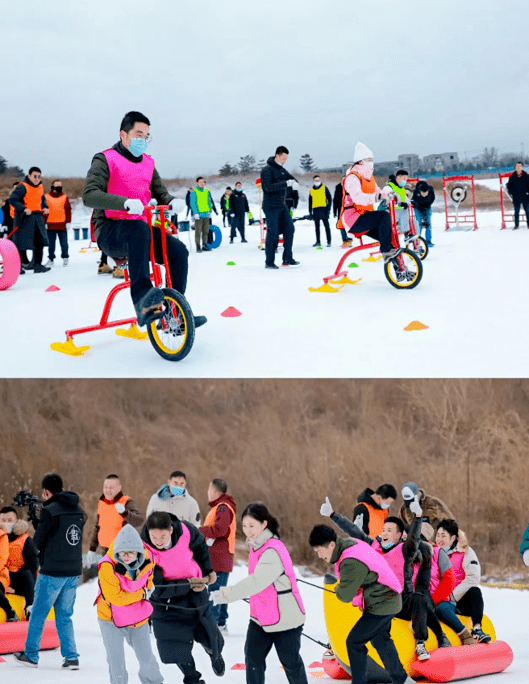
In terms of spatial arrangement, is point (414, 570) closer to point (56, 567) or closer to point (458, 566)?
point (458, 566)

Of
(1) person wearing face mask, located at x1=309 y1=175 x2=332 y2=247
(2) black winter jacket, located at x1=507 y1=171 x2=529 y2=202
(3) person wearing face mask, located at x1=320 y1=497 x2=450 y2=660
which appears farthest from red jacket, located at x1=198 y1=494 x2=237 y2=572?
(2) black winter jacket, located at x1=507 y1=171 x2=529 y2=202

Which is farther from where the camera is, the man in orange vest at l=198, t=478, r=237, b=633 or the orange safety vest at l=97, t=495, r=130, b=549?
the orange safety vest at l=97, t=495, r=130, b=549

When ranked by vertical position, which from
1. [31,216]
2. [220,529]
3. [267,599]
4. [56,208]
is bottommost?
[220,529]

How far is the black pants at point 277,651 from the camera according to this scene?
10.4ft

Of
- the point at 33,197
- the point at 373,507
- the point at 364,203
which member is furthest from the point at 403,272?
the point at 33,197

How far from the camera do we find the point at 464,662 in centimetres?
384

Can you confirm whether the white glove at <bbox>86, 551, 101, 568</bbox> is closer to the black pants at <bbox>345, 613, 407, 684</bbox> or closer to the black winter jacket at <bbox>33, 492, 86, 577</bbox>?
the black winter jacket at <bbox>33, 492, 86, 577</bbox>

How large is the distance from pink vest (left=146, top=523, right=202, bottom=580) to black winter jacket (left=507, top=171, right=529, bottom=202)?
7616 millimetres

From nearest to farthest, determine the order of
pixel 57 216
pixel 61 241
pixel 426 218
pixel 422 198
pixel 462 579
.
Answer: pixel 462 579
pixel 61 241
pixel 57 216
pixel 426 218
pixel 422 198

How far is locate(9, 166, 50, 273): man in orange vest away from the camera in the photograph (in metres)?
7.14

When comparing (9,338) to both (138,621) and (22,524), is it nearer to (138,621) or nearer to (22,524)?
(22,524)

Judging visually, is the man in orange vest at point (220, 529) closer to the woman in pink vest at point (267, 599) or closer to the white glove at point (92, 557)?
the white glove at point (92, 557)

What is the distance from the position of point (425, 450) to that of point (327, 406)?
1051 millimetres

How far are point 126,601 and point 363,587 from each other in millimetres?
947
